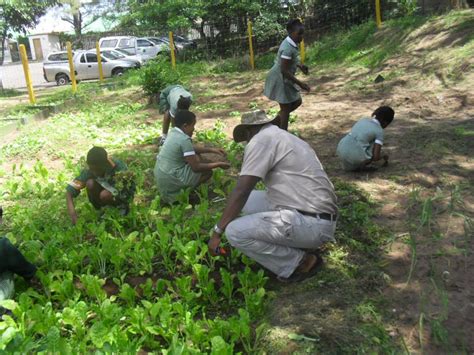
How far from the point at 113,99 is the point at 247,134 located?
9417 millimetres

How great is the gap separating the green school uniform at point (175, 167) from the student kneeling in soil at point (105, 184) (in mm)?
383

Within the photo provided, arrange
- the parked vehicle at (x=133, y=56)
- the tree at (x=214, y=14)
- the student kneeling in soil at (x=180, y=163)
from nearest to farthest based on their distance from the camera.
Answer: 1. the student kneeling in soil at (x=180, y=163)
2. the tree at (x=214, y=14)
3. the parked vehicle at (x=133, y=56)

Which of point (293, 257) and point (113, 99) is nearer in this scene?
point (293, 257)

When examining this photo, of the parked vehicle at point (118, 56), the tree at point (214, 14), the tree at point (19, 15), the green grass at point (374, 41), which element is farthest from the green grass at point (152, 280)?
the tree at point (19, 15)

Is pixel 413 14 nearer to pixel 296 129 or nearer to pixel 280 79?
pixel 296 129

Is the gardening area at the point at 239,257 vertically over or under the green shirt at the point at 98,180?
under

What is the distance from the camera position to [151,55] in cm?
2211

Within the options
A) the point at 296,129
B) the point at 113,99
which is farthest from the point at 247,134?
the point at 113,99

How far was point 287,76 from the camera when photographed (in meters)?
6.57

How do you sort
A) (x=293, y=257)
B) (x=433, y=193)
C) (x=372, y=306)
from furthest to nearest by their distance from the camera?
1. (x=433, y=193)
2. (x=293, y=257)
3. (x=372, y=306)

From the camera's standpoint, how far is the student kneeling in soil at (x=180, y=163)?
5.12 metres

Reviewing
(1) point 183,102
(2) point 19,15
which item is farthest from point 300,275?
(2) point 19,15

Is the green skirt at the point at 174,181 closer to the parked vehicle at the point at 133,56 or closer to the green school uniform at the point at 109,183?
the green school uniform at the point at 109,183

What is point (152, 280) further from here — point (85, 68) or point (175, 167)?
point (85, 68)
